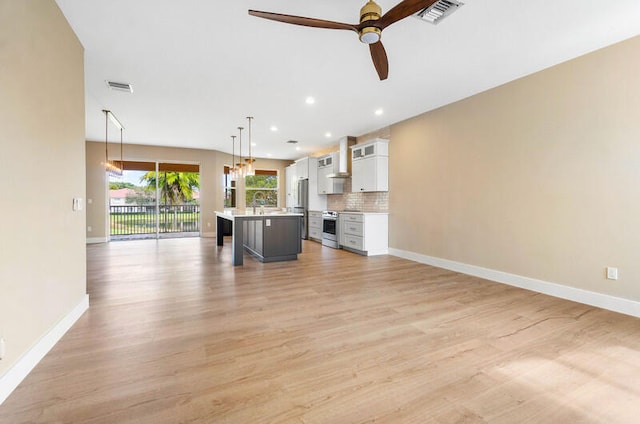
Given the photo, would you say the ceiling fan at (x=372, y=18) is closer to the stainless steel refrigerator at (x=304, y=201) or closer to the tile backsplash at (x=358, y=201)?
the tile backsplash at (x=358, y=201)

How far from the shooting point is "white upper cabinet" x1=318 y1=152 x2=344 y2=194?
7.51 m

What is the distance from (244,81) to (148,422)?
3.76 meters

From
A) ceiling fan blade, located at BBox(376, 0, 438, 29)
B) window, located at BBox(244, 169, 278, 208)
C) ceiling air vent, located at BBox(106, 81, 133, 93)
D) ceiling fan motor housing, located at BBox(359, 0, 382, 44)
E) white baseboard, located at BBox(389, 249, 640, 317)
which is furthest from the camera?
window, located at BBox(244, 169, 278, 208)

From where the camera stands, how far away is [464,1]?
2.33m

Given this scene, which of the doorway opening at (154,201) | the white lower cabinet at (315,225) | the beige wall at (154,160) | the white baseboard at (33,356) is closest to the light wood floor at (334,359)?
the white baseboard at (33,356)

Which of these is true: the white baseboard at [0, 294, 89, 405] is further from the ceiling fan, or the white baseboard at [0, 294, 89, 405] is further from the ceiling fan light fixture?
the ceiling fan light fixture

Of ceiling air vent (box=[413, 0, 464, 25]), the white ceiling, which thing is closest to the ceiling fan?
the white ceiling

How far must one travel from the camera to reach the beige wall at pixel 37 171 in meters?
1.66

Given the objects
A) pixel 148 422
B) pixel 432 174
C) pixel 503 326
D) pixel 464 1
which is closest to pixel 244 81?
pixel 464 1

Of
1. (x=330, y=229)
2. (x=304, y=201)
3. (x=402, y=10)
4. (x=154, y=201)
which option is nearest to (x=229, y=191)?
(x=154, y=201)

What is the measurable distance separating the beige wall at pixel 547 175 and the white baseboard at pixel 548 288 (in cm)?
7

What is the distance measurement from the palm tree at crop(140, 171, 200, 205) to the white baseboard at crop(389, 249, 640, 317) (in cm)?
743

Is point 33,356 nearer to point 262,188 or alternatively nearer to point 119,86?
point 119,86

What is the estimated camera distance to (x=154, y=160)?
8.39 m
